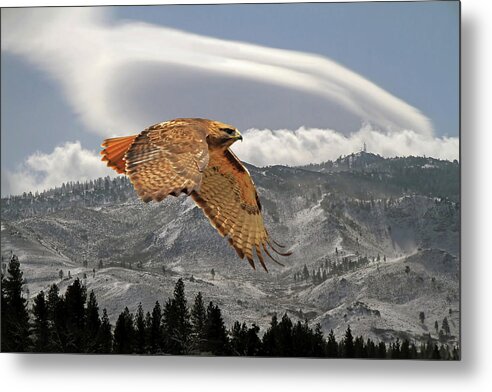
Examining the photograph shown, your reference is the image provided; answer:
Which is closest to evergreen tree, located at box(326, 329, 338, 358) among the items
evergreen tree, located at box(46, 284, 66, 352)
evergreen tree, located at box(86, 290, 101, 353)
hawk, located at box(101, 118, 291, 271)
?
hawk, located at box(101, 118, 291, 271)

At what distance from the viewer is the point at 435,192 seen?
4.44m

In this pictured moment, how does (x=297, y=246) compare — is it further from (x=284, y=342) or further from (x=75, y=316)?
(x=75, y=316)

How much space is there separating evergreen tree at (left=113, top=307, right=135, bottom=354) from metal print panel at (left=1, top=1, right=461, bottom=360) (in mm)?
10

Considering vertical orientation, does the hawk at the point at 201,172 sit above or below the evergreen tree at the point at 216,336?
above

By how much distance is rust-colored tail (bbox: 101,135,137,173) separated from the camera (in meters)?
4.65

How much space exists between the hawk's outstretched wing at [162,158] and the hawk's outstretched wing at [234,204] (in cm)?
7

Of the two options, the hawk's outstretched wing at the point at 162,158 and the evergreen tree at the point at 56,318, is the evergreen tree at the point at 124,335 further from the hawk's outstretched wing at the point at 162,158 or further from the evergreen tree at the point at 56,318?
the hawk's outstretched wing at the point at 162,158

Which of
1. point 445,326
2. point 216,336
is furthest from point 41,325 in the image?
point 445,326

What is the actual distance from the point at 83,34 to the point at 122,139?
521 mm

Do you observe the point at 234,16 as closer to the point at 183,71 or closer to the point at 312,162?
the point at 183,71

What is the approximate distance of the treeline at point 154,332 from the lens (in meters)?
4.49

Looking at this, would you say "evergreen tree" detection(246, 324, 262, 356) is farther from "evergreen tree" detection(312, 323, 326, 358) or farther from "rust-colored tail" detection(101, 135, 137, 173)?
"rust-colored tail" detection(101, 135, 137, 173)

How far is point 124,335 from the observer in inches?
181

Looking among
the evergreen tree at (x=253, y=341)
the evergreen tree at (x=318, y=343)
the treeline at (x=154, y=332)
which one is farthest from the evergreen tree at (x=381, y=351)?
the evergreen tree at (x=253, y=341)
